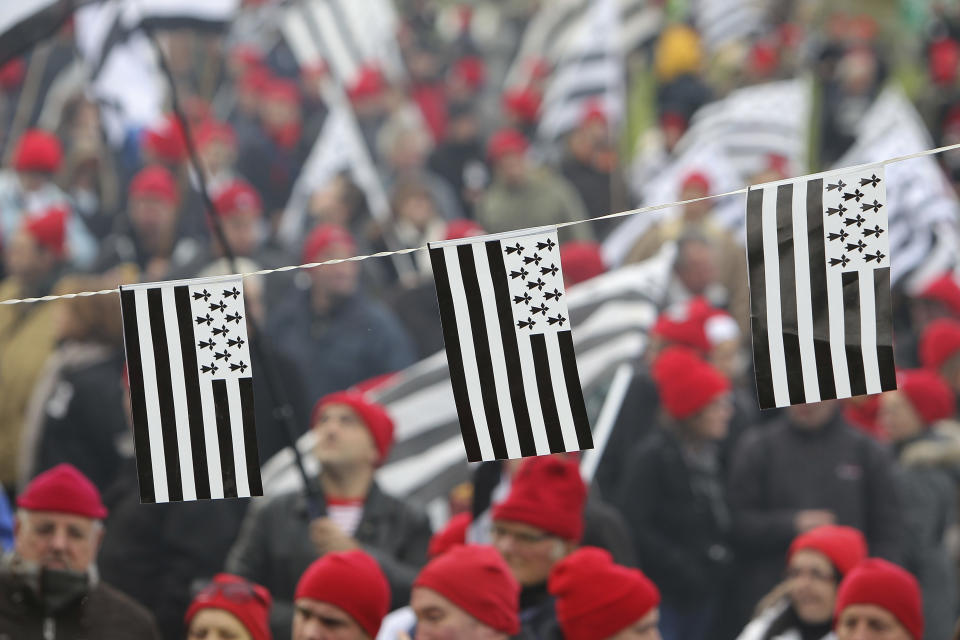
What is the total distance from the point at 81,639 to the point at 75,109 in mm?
8273

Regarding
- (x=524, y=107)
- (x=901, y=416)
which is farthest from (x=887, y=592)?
(x=524, y=107)

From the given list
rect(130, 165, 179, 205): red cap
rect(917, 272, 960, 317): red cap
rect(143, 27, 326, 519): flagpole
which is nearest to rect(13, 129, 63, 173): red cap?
rect(130, 165, 179, 205): red cap

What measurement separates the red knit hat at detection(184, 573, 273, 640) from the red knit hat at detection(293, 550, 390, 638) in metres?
0.23

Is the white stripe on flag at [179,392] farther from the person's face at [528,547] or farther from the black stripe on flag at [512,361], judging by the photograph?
the person's face at [528,547]

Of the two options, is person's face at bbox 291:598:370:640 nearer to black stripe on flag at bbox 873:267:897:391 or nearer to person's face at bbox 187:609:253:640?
person's face at bbox 187:609:253:640

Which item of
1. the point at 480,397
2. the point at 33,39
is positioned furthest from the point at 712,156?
the point at 480,397

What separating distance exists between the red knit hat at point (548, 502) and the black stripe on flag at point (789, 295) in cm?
149

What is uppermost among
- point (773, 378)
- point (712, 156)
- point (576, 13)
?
point (576, 13)

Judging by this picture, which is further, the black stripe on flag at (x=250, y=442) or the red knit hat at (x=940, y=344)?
the red knit hat at (x=940, y=344)

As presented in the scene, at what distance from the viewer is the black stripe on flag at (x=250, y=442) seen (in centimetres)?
511

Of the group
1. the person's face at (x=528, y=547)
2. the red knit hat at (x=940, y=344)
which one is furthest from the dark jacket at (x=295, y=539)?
the red knit hat at (x=940, y=344)

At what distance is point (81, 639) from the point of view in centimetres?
563

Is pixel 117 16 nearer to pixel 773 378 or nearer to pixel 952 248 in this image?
pixel 952 248

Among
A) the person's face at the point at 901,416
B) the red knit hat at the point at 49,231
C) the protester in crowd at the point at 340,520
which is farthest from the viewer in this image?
the red knit hat at the point at 49,231
